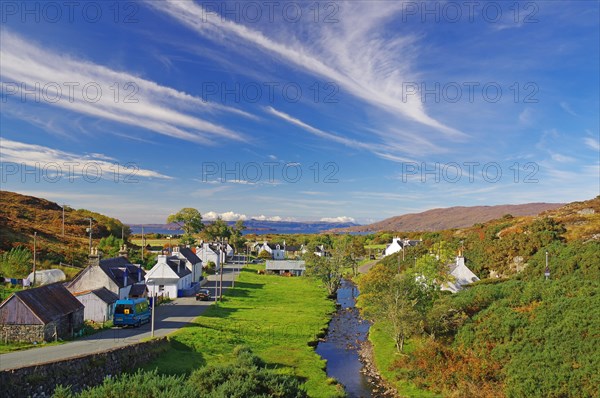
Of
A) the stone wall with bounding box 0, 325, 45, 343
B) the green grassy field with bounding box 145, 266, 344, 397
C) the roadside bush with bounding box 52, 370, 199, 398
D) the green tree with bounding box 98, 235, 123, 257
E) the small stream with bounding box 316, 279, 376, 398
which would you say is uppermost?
the green tree with bounding box 98, 235, 123, 257

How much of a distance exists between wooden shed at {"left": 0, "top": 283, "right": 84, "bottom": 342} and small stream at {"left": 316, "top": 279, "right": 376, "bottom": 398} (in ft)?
73.5

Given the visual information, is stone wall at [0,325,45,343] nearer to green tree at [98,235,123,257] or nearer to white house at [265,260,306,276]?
green tree at [98,235,123,257]

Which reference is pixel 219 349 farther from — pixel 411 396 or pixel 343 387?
pixel 411 396

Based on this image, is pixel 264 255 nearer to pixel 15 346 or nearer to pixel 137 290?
pixel 137 290

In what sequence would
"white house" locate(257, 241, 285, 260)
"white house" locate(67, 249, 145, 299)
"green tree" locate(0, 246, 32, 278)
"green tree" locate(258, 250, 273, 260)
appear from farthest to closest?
"white house" locate(257, 241, 285, 260)
"green tree" locate(258, 250, 273, 260)
"green tree" locate(0, 246, 32, 278)
"white house" locate(67, 249, 145, 299)

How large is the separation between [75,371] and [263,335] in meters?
21.0

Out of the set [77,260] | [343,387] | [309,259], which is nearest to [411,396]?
[343,387]

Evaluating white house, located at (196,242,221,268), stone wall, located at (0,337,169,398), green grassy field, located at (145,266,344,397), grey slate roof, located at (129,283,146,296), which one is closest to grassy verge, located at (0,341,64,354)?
stone wall, located at (0,337,169,398)

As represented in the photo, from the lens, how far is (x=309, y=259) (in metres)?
82.8

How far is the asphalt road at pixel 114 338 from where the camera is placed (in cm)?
2457

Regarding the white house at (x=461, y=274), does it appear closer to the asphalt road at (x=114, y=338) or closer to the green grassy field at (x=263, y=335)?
the green grassy field at (x=263, y=335)

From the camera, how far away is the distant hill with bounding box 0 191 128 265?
234 ft

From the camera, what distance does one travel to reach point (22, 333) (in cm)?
2941

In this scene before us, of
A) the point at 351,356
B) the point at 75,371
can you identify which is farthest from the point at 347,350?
the point at 75,371
